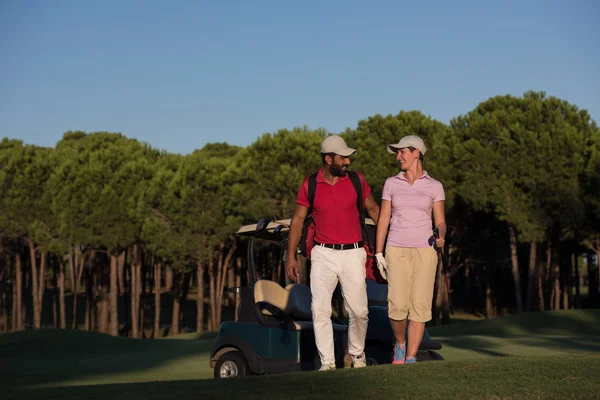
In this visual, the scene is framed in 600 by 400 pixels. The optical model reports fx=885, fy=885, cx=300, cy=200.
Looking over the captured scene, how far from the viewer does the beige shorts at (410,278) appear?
8.83m

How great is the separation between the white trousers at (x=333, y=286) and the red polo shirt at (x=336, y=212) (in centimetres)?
14

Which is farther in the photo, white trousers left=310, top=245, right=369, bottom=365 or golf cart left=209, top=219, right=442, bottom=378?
golf cart left=209, top=219, right=442, bottom=378

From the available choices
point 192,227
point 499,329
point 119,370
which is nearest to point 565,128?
point 499,329

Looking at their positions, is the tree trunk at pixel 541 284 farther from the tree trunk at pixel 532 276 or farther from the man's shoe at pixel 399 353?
the man's shoe at pixel 399 353

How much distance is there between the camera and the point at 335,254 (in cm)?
893

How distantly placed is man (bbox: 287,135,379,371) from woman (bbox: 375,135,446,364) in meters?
0.27

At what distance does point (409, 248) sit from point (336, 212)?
0.82m

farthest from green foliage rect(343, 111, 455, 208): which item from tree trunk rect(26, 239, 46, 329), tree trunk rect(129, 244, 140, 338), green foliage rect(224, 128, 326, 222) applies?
tree trunk rect(26, 239, 46, 329)

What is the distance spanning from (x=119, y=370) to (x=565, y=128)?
89.9 ft

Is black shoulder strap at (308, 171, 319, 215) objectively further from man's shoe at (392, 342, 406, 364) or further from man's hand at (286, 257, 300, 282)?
man's shoe at (392, 342, 406, 364)

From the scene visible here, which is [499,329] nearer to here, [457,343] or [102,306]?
[457,343]

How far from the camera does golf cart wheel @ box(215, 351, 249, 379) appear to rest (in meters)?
10.4

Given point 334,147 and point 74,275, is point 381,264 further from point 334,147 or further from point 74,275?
point 74,275

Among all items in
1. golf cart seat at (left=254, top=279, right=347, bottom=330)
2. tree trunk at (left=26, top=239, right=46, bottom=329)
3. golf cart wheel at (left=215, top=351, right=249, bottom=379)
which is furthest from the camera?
tree trunk at (left=26, top=239, right=46, bottom=329)
